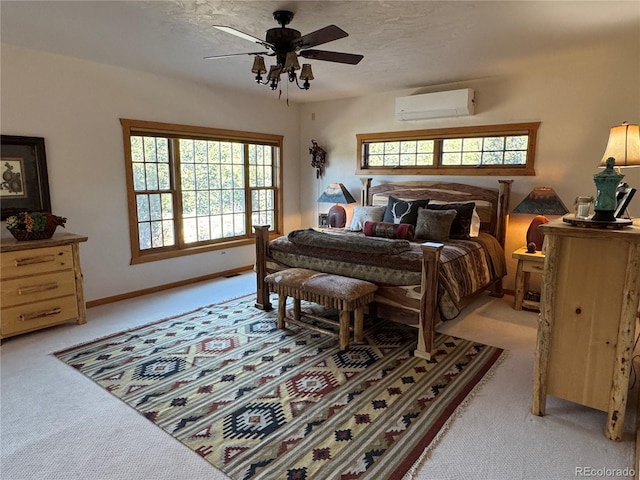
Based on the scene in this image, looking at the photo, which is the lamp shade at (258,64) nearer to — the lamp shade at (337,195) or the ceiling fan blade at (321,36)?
the ceiling fan blade at (321,36)

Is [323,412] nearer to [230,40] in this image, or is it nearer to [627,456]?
[627,456]

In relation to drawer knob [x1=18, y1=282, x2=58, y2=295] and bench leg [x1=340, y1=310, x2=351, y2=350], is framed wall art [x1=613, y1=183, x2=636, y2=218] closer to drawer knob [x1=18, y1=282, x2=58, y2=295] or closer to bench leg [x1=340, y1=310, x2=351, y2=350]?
bench leg [x1=340, y1=310, x2=351, y2=350]

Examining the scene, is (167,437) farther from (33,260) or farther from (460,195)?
(460,195)

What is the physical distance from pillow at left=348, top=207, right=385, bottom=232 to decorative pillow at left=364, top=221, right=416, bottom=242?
54cm

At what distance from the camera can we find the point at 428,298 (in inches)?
119

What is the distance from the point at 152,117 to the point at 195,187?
1005mm

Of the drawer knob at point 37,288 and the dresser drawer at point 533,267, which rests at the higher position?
the dresser drawer at point 533,267

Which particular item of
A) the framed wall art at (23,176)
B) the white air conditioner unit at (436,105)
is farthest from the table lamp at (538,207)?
the framed wall art at (23,176)

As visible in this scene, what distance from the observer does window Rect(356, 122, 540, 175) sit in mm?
4527

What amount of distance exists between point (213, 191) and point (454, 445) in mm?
4333

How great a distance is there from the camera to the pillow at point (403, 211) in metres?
4.66

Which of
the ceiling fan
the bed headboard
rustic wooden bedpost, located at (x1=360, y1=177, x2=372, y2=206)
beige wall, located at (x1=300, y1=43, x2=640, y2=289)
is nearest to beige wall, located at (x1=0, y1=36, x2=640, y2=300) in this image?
beige wall, located at (x1=300, y1=43, x2=640, y2=289)

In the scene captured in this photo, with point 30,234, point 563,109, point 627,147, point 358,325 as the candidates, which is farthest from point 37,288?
point 563,109

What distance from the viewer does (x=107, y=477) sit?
6.17 feet
